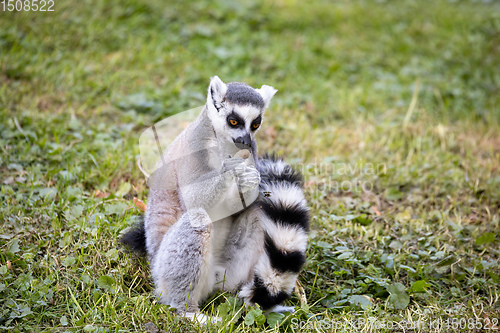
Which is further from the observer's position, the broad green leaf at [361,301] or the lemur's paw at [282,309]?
the broad green leaf at [361,301]

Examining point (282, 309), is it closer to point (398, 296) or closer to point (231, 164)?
point (398, 296)

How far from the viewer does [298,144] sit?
4.94 meters

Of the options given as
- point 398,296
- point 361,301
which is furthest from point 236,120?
Answer: point 398,296

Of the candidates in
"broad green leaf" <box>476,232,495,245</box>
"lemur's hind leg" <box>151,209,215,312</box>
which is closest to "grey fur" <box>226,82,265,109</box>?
"lemur's hind leg" <box>151,209,215,312</box>

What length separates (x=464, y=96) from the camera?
6.34 metres

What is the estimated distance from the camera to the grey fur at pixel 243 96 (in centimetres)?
291

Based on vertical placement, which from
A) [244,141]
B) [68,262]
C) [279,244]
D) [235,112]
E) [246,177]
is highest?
[235,112]

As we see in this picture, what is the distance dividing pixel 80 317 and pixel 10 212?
3.77 feet

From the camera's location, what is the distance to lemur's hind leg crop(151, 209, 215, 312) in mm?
2619

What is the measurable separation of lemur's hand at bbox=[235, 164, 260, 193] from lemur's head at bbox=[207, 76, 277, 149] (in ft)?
0.59

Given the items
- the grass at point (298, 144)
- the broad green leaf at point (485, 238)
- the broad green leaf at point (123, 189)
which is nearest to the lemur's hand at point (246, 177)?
the grass at point (298, 144)

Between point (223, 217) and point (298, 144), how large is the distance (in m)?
2.28

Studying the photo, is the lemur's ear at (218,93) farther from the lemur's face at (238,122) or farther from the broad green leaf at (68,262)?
the broad green leaf at (68,262)

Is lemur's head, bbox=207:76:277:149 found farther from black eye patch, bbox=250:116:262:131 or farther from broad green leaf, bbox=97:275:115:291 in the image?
broad green leaf, bbox=97:275:115:291
